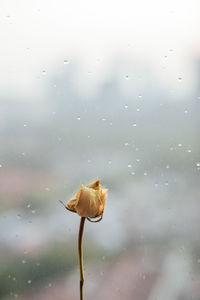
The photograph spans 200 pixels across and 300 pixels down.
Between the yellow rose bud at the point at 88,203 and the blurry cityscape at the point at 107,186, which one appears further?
the blurry cityscape at the point at 107,186

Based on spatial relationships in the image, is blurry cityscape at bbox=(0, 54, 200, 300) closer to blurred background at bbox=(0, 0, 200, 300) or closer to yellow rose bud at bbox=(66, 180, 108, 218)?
blurred background at bbox=(0, 0, 200, 300)

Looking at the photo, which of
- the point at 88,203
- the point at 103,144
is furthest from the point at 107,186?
Result: the point at 88,203

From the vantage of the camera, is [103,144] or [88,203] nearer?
[88,203]

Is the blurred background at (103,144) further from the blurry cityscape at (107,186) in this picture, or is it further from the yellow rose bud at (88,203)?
the yellow rose bud at (88,203)

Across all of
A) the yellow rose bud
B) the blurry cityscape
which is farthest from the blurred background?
the yellow rose bud

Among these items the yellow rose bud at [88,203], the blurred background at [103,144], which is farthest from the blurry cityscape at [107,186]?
the yellow rose bud at [88,203]

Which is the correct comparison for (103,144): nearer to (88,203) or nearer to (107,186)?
(107,186)

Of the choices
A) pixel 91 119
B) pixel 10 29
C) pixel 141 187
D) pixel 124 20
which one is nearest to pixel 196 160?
pixel 141 187
